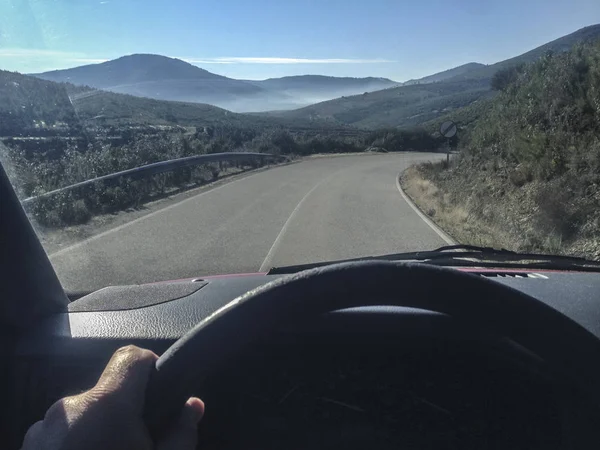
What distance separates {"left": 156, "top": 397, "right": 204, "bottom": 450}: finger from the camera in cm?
139

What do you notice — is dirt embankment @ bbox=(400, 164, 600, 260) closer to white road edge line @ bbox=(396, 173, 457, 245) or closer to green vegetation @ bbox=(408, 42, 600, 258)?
green vegetation @ bbox=(408, 42, 600, 258)

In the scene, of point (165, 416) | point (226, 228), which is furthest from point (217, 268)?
point (165, 416)

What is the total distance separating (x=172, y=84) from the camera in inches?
2840

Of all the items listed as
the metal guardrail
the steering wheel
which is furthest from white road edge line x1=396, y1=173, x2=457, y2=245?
the steering wheel

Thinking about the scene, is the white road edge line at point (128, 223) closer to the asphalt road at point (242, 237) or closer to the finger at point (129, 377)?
the asphalt road at point (242, 237)

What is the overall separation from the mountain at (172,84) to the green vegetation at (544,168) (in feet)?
35.0

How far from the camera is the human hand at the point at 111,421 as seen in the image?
1300mm

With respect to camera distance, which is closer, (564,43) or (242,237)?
(242,237)

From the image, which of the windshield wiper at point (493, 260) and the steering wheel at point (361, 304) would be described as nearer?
the steering wheel at point (361, 304)

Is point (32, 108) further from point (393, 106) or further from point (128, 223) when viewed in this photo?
point (393, 106)

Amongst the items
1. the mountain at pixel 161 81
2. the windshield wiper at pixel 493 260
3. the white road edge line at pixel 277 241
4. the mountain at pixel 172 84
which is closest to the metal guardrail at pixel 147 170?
the mountain at pixel 172 84

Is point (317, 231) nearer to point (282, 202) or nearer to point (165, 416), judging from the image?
point (282, 202)

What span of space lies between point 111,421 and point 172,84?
243ft

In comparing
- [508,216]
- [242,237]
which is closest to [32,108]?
[242,237]
